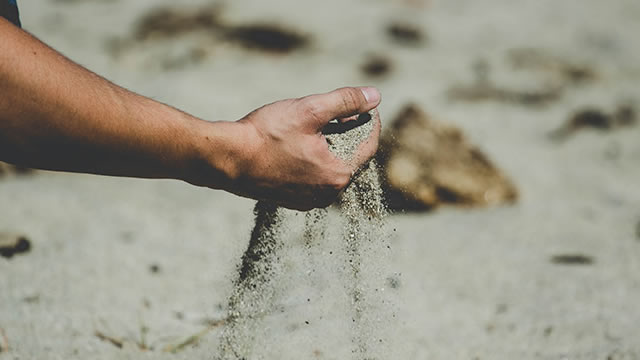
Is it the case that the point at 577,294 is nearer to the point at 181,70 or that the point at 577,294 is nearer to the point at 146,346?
the point at 146,346

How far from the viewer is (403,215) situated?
3.29 meters

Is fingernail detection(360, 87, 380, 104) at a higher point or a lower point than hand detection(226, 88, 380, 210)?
higher

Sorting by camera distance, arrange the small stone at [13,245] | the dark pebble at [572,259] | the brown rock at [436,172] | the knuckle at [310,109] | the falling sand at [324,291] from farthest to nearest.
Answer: the brown rock at [436,172] → the dark pebble at [572,259] → the small stone at [13,245] → the falling sand at [324,291] → the knuckle at [310,109]

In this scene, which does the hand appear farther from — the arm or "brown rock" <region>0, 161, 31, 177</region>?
"brown rock" <region>0, 161, 31, 177</region>

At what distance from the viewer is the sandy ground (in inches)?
89.5

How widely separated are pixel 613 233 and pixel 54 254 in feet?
7.68

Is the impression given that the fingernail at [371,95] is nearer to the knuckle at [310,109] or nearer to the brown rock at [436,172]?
the knuckle at [310,109]

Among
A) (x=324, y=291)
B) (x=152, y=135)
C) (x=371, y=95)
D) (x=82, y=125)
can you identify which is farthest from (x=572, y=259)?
(x=82, y=125)

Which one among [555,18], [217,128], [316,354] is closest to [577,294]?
[316,354]

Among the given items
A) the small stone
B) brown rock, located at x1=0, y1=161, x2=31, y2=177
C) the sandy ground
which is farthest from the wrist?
brown rock, located at x1=0, y1=161, x2=31, y2=177

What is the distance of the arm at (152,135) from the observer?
1.38 m

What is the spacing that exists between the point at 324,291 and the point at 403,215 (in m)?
0.92

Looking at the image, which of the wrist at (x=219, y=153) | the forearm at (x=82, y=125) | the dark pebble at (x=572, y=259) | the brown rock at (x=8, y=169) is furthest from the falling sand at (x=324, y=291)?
the brown rock at (x=8, y=169)

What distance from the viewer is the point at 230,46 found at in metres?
5.31
